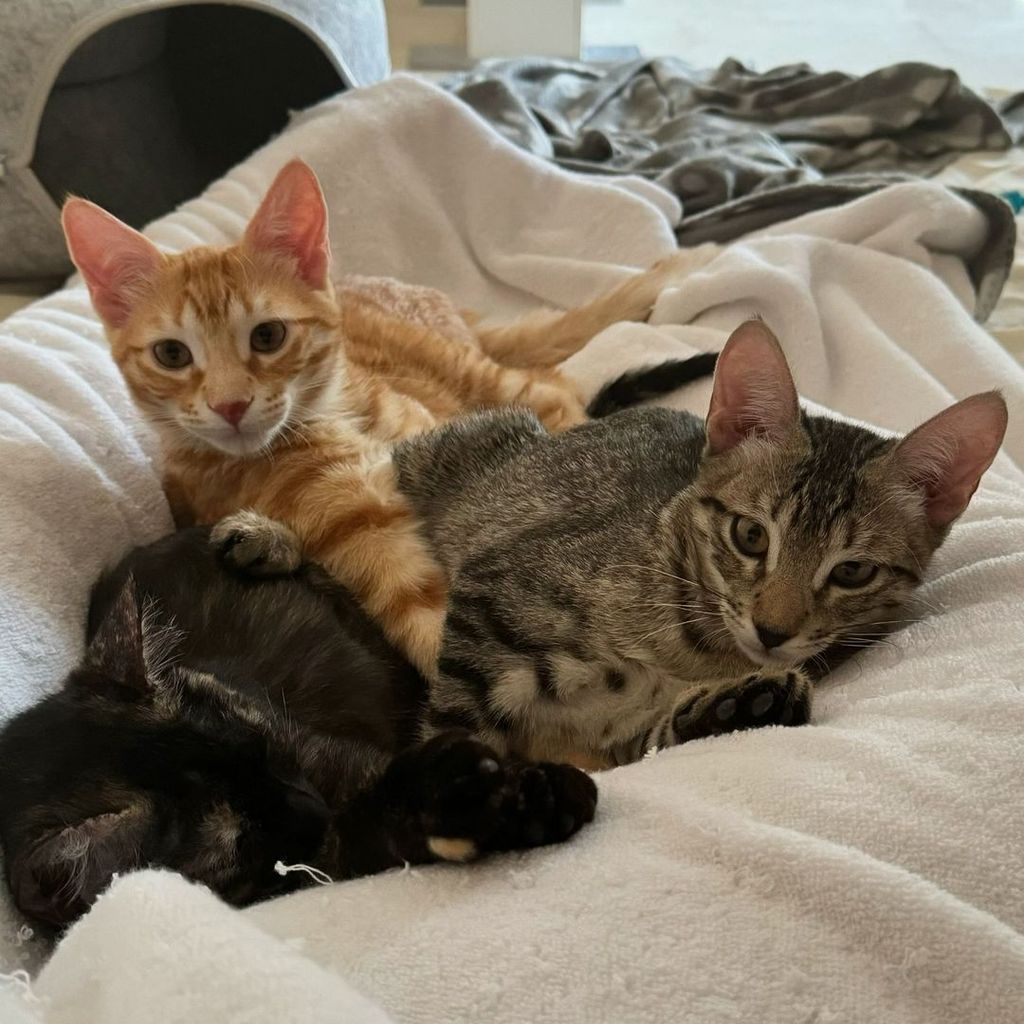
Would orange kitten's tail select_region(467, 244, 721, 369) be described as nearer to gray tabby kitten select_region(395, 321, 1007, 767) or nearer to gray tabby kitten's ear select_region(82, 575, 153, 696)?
gray tabby kitten select_region(395, 321, 1007, 767)

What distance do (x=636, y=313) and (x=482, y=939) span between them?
176cm

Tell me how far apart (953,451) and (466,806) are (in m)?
0.74

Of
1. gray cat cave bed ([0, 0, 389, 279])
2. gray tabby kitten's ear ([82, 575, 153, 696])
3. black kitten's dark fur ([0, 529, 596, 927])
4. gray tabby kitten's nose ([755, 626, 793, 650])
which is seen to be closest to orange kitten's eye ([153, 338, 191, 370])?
black kitten's dark fur ([0, 529, 596, 927])

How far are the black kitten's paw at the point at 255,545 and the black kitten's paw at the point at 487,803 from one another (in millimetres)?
621

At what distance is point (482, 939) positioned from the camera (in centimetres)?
83

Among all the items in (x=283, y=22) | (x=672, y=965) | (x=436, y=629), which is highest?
(x=283, y=22)

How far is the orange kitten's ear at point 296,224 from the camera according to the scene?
1631 millimetres

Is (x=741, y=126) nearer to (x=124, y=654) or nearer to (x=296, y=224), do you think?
(x=296, y=224)

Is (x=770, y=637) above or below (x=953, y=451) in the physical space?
below

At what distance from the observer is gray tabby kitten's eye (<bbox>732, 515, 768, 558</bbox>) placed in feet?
4.12

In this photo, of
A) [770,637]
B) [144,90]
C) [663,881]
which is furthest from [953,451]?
[144,90]

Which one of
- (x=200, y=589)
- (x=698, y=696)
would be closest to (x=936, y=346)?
(x=698, y=696)

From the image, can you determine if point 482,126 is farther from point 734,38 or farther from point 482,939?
point 734,38

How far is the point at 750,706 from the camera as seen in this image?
114cm
